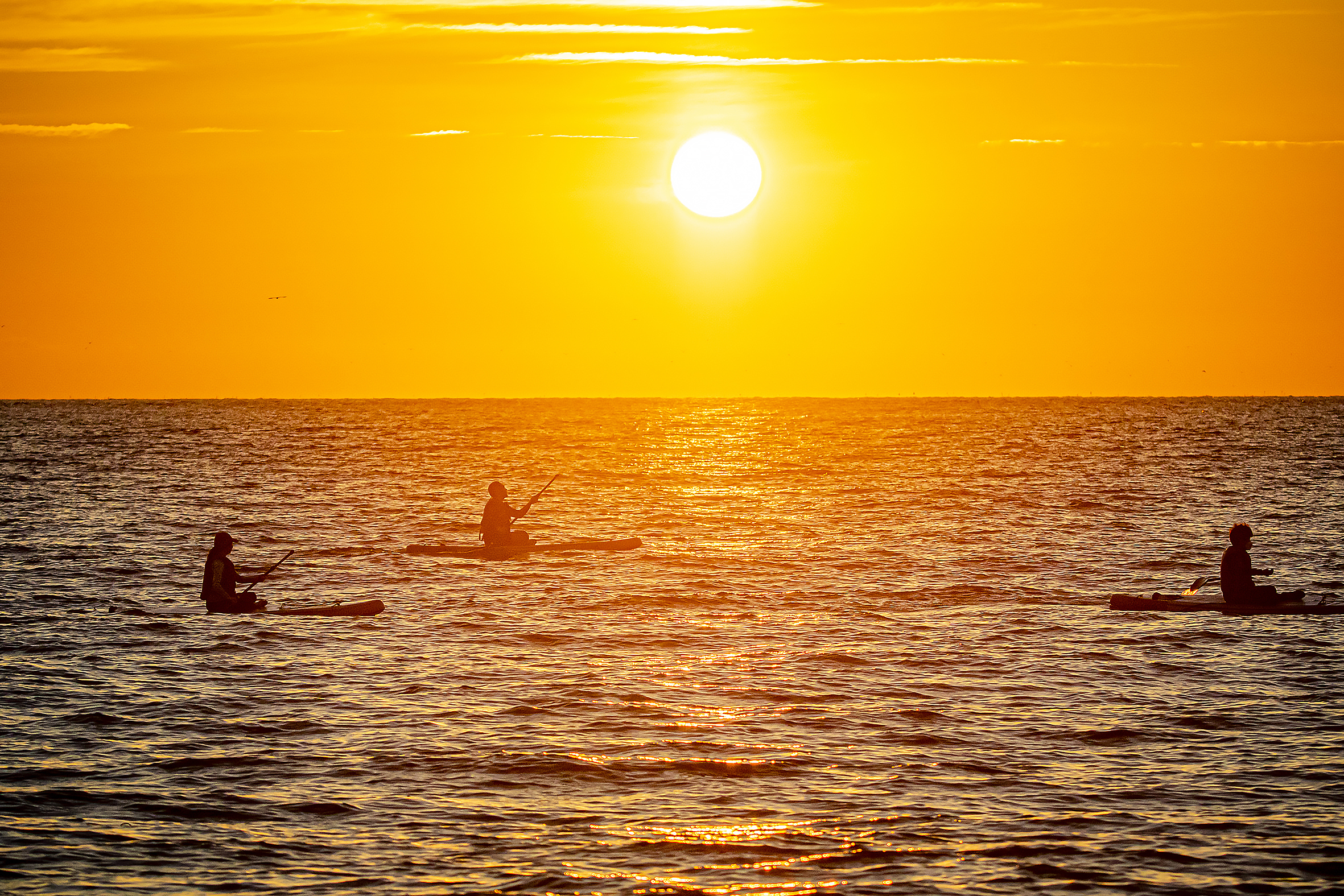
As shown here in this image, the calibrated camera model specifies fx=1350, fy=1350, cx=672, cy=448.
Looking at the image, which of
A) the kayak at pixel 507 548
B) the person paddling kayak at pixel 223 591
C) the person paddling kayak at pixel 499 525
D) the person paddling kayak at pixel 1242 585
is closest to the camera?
the person paddling kayak at pixel 1242 585

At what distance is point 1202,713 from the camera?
17.8 metres

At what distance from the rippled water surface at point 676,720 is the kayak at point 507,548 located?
1.36 ft

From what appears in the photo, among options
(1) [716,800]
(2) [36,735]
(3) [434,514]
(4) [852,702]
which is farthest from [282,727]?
(3) [434,514]

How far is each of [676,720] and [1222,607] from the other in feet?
43.1

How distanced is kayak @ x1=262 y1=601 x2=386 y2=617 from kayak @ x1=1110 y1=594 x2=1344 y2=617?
14.6 metres

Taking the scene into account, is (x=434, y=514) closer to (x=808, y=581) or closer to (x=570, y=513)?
(x=570, y=513)

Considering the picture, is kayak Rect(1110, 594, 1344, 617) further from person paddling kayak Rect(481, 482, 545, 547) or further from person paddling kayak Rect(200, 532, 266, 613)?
person paddling kayak Rect(200, 532, 266, 613)

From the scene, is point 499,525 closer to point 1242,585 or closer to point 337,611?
point 337,611

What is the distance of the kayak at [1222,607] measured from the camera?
81.9 ft

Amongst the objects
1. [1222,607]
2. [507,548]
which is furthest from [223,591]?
[1222,607]

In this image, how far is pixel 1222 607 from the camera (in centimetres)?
2559

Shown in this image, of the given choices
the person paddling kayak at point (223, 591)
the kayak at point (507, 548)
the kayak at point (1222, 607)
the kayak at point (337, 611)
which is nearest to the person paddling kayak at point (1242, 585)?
the kayak at point (1222, 607)

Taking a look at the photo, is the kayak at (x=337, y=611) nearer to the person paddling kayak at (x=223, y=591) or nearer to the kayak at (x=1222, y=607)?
the person paddling kayak at (x=223, y=591)

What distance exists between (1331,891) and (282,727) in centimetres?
1204
